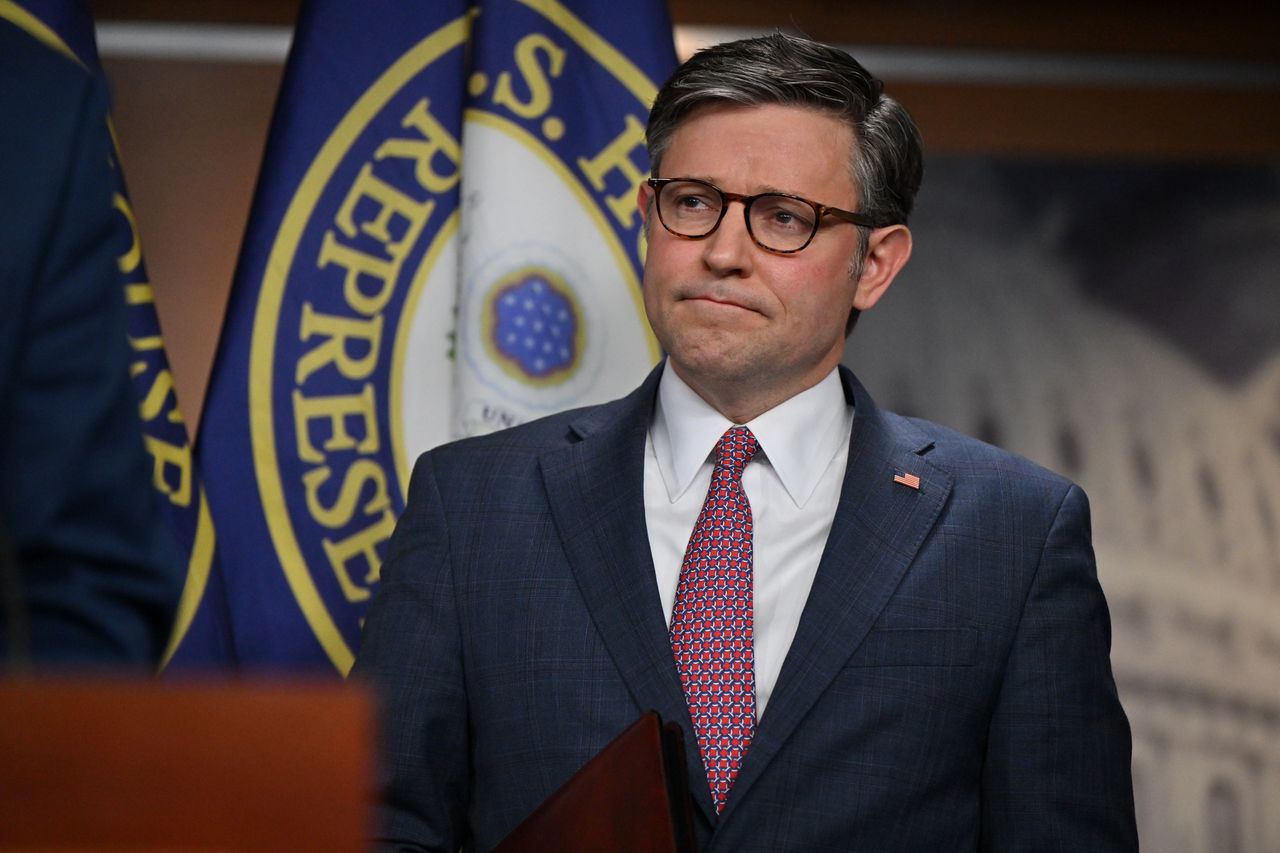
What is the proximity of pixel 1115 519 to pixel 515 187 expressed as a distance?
128 centimetres

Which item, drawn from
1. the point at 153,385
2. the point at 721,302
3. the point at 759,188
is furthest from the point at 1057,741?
the point at 153,385

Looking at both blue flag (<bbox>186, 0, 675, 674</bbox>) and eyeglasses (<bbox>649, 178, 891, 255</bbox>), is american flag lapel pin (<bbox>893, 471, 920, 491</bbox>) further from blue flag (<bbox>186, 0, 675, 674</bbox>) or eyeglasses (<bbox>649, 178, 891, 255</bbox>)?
blue flag (<bbox>186, 0, 675, 674</bbox>)

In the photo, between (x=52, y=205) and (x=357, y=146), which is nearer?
(x=52, y=205)

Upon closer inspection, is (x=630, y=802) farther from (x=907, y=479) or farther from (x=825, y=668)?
(x=907, y=479)

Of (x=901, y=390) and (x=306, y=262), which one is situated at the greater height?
(x=306, y=262)

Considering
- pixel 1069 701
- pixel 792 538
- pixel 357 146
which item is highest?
pixel 357 146

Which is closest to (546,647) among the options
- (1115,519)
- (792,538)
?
(792,538)

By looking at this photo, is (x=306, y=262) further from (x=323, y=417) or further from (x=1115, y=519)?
(x=1115, y=519)

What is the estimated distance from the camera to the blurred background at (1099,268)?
2785 millimetres

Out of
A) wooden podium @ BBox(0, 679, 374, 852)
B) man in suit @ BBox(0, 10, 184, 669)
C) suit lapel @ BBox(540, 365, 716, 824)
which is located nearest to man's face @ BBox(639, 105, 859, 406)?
suit lapel @ BBox(540, 365, 716, 824)

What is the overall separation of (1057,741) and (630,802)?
61 cm

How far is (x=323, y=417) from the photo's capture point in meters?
2.46

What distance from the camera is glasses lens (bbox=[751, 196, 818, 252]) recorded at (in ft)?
6.41

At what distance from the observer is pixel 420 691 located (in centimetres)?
184
